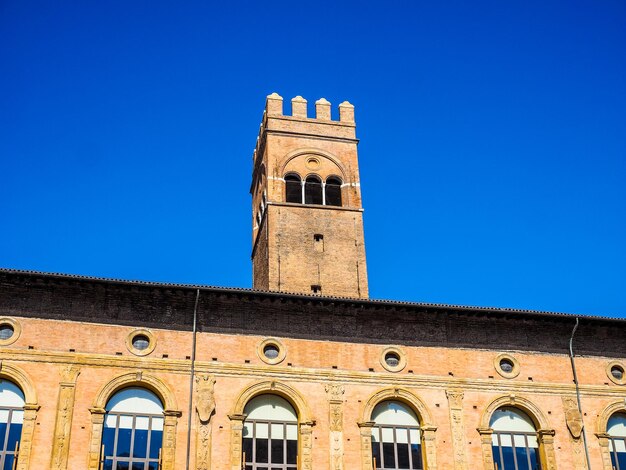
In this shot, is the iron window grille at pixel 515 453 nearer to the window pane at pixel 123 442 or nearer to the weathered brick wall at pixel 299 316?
the weathered brick wall at pixel 299 316

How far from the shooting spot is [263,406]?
973 inches

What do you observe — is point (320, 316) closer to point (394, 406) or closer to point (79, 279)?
point (394, 406)

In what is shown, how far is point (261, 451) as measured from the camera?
2406 centimetres

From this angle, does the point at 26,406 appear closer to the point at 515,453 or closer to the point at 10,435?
the point at 10,435

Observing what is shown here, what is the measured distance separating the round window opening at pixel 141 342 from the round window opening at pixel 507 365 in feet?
36.1

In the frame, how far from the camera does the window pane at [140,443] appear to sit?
23.2 m

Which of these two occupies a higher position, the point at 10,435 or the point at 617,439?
the point at 617,439

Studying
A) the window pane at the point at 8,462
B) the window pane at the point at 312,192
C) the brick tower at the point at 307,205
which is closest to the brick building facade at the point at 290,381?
the window pane at the point at 8,462

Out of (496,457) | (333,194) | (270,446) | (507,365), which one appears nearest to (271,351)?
(270,446)

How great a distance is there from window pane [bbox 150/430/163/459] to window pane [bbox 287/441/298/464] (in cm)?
360

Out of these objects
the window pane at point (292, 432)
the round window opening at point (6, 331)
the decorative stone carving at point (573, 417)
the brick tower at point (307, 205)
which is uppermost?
the brick tower at point (307, 205)

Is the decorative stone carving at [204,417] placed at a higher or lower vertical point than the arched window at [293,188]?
lower

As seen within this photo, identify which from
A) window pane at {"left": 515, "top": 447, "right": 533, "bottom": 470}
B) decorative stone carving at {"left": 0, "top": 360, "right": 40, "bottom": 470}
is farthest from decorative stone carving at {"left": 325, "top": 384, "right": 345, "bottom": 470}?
decorative stone carving at {"left": 0, "top": 360, "right": 40, "bottom": 470}

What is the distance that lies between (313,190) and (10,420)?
62.1 feet
